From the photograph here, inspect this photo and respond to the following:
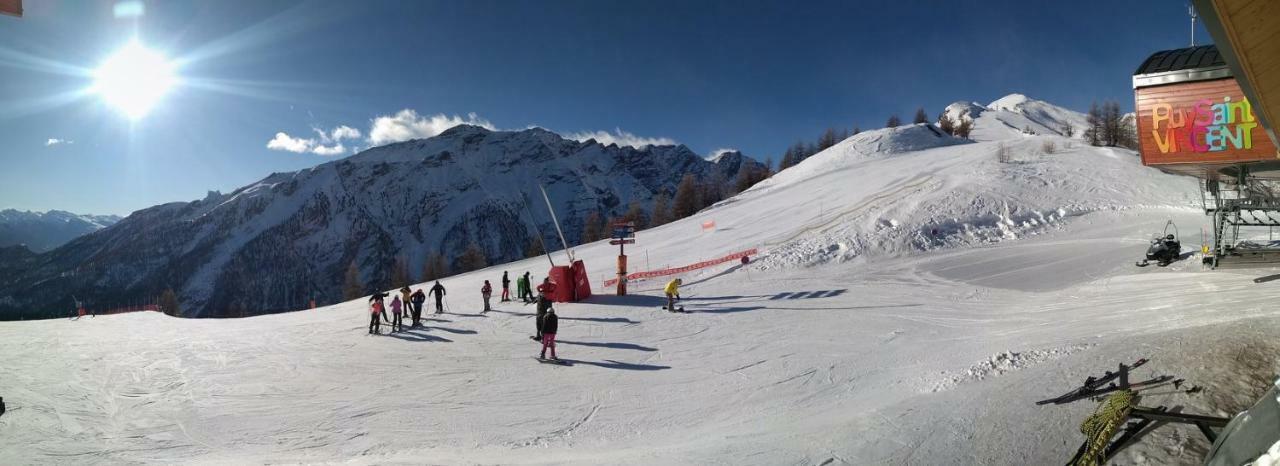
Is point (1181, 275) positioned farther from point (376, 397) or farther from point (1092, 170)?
point (1092, 170)

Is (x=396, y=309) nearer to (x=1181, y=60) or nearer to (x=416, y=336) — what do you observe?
(x=416, y=336)

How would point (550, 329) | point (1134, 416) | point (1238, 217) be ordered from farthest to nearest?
1. point (1238, 217)
2. point (550, 329)
3. point (1134, 416)

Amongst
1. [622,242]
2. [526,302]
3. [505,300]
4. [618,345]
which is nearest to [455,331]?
[526,302]

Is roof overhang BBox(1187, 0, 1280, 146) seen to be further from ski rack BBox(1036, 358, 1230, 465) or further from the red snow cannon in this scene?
the red snow cannon

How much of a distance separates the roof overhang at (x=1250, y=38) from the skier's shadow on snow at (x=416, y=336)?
1435 cm

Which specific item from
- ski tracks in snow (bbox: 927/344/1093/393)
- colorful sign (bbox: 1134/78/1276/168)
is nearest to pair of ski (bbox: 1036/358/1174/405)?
ski tracks in snow (bbox: 927/344/1093/393)

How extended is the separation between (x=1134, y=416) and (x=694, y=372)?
6.79m

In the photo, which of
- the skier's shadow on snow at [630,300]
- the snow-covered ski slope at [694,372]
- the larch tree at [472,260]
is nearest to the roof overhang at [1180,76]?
the snow-covered ski slope at [694,372]

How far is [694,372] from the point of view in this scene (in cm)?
1006

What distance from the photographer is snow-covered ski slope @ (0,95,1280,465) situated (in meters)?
6.24

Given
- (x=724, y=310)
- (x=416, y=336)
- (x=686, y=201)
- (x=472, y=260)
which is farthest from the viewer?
(x=686, y=201)

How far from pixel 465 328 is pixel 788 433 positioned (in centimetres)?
1141

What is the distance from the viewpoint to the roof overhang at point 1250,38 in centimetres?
229

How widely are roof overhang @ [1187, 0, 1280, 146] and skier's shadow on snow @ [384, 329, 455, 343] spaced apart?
14350 millimetres
